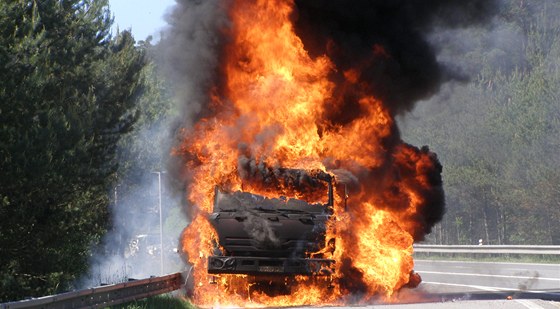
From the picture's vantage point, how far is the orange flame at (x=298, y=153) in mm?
21625

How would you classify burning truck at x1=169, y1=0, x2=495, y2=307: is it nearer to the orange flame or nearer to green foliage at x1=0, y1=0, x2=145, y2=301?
the orange flame

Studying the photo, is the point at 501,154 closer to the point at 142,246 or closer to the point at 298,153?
the point at 142,246

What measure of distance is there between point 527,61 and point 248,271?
78527 millimetres

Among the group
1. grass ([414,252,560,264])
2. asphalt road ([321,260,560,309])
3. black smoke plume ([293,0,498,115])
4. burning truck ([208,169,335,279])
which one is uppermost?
black smoke plume ([293,0,498,115])

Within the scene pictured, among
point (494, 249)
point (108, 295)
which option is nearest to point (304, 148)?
point (108, 295)

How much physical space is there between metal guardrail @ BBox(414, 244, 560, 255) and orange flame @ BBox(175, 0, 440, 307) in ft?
39.3

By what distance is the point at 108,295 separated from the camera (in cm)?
1758

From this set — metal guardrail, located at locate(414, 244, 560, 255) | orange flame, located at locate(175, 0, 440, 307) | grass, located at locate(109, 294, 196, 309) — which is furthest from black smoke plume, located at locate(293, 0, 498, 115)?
metal guardrail, located at locate(414, 244, 560, 255)

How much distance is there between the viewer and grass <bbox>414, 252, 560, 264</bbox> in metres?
38.1

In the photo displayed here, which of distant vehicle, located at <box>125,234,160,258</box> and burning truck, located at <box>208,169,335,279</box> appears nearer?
burning truck, located at <box>208,169,335,279</box>

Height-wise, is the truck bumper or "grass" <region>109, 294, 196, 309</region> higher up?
the truck bumper

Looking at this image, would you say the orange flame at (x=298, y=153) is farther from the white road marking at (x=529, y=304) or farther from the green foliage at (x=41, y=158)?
the green foliage at (x=41, y=158)

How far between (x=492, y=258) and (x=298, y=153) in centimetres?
2087

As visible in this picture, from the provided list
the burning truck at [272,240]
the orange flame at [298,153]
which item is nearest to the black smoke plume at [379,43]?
the orange flame at [298,153]
